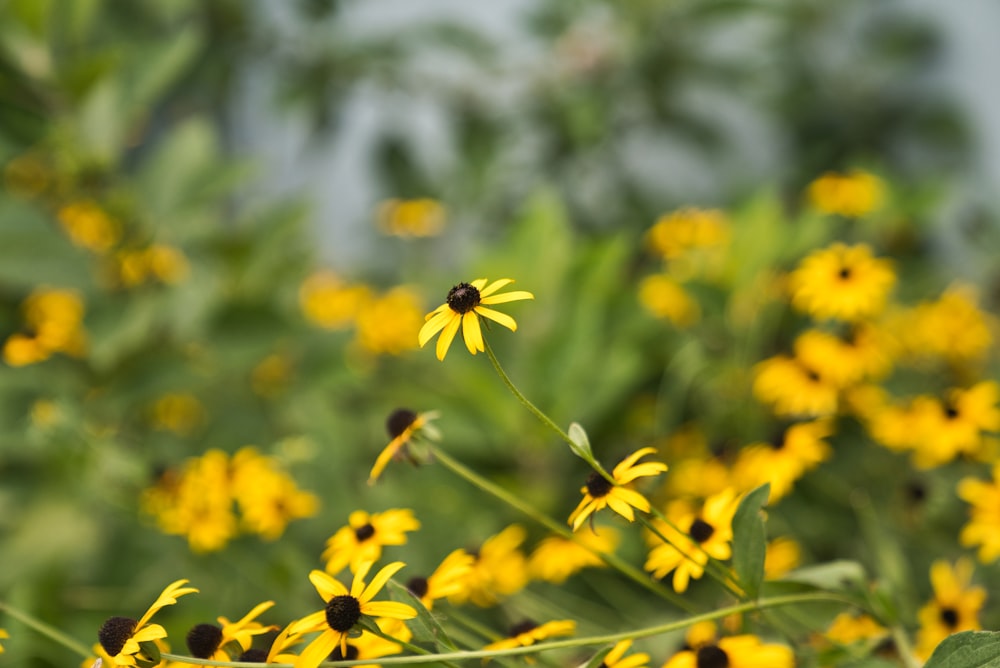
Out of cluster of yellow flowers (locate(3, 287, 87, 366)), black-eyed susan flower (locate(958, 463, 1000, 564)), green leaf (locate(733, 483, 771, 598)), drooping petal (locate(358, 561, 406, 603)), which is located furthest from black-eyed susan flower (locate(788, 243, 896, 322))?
cluster of yellow flowers (locate(3, 287, 87, 366))

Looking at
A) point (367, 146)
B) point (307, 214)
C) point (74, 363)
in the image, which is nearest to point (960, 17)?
point (307, 214)

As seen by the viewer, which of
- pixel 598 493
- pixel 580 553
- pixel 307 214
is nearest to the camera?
pixel 598 493

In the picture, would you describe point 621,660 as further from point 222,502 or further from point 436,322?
point 222,502

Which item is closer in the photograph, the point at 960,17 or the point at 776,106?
the point at 960,17

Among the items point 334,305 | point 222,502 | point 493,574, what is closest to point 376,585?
point 493,574

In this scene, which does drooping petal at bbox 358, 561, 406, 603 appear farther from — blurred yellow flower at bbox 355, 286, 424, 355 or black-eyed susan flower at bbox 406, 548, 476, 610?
blurred yellow flower at bbox 355, 286, 424, 355

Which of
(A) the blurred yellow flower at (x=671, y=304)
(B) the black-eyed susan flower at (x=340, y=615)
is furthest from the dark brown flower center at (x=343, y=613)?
(A) the blurred yellow flower at (x=671, y=304)

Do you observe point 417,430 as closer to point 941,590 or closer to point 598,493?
point 598,493
